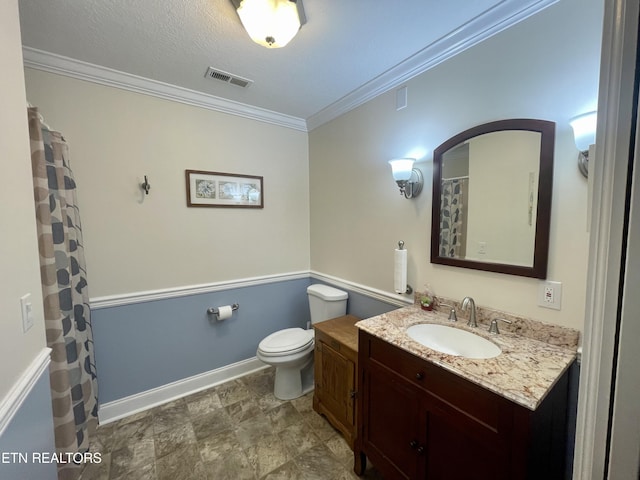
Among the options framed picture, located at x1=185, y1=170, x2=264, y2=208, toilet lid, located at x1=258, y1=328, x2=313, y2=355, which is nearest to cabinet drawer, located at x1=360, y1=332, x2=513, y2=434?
toilet lid, located at x1=258, y1=328, x2=313, y2=355

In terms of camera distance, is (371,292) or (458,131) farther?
(371,292)

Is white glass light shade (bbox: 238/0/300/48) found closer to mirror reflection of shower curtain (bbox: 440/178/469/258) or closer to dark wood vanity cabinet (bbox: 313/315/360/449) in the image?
mirror reflection of shower curtain (bbox: 440/178/469/258)

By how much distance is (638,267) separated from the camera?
0.46 m

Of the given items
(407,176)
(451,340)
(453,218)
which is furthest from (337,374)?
(407,176)

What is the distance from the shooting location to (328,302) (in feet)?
7.58

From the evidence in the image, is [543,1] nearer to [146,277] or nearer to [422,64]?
[422,64]

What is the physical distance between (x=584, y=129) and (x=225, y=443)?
256 centimetres

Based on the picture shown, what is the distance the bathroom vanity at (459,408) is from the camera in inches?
36.6

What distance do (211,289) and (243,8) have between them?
1.96 m

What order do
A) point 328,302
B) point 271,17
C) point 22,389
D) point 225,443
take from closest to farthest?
point 22,389
point 271,17
point 225,443
point 328,302

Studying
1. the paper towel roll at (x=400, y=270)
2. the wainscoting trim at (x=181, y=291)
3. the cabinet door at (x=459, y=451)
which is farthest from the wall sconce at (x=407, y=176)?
the wainscoting trim at (x=181, y=291)

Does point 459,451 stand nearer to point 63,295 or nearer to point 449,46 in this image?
point 449,46

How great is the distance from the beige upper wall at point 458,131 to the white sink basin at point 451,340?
0.23 metres

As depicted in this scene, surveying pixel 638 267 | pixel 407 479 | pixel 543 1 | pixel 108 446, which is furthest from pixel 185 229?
pixel 543 1
